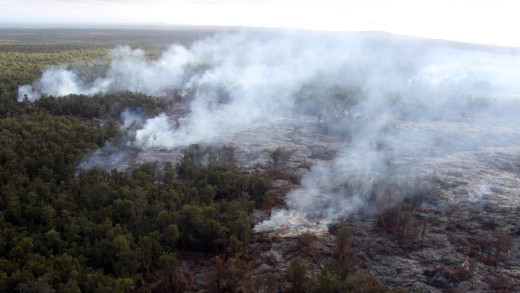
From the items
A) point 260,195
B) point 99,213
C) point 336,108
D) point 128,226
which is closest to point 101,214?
point 99,213

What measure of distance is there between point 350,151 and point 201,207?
3064 cm

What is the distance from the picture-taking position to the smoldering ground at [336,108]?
2051 inches

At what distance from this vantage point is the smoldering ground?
52094mm

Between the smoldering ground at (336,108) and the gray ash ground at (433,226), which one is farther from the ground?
the smoldering ground at (336,108)

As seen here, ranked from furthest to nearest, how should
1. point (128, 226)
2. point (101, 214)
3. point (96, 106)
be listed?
point (96, 106), point (101, 214), point (128, 226)

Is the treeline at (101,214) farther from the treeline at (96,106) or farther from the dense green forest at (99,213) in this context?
the treeline at (96,106)

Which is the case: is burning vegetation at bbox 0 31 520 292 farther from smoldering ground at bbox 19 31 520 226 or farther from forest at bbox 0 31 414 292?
smoldering ground at bbox 19 31 520 226

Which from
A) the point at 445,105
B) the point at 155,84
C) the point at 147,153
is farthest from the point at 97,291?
the point at 155,84

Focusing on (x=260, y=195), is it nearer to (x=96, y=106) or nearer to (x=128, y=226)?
(x=128, y=226)

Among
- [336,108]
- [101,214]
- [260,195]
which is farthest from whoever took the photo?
[336,108]

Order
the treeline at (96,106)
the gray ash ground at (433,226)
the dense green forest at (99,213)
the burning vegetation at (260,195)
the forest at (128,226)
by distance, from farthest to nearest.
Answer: the treeline at (96,106), the gray ash ground at (433,226), the burning vegetation at (260,195), the dense green forest at (99,213), the forest at (128,226)

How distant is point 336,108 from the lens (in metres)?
80.5

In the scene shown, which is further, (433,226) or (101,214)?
(433,226)

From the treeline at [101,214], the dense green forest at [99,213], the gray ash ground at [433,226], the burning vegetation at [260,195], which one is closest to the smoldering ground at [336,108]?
the burning vegetation at [260,195]
